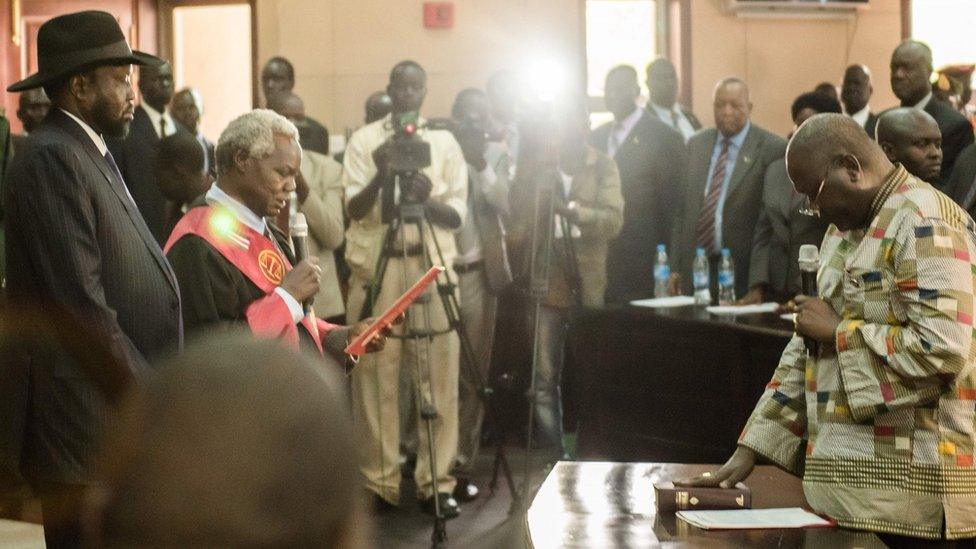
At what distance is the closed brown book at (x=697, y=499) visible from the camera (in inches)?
109

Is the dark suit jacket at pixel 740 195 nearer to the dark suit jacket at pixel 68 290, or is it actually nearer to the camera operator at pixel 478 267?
the camera operator at pixel 478 267

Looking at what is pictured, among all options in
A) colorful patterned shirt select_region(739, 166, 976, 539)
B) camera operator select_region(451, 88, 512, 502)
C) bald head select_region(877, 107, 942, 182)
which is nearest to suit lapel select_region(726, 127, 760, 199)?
camera operator select_region(451, 88, 512, 502)

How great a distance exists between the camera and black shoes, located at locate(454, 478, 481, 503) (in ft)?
19.1

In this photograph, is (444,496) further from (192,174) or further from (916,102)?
(916,102)

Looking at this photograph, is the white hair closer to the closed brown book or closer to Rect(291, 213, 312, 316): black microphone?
Rect(291, 213, 312, 316): black microphone

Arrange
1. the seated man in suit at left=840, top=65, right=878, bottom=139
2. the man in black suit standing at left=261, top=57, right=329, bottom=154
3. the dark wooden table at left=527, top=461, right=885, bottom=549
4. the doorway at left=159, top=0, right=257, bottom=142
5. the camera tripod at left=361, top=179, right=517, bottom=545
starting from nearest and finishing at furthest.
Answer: the dark wooden table at left=527, top=461, right=885, bottom=549
the camera tripod at left=361, top=179, right=517, bottom=545
the man in black suit standing at left=261, top=57, right=329, bottom=154
the seated man in suit at left=840, top=65, right=878, bottom=139
the doorway at left=159, top=0, right=257, bottom=142

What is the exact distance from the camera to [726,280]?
5.95 metres

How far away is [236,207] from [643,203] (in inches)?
141

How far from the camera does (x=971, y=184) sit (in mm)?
5047

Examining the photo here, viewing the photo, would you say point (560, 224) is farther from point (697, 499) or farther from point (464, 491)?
point (697, 499)

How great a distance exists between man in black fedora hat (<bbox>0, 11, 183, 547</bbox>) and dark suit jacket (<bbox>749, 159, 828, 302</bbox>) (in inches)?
136

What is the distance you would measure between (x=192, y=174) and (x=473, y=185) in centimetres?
172

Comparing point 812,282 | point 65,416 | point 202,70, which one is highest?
point 202,70

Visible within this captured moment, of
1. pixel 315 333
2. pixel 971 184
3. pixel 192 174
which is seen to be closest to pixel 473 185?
pixel 192 174
